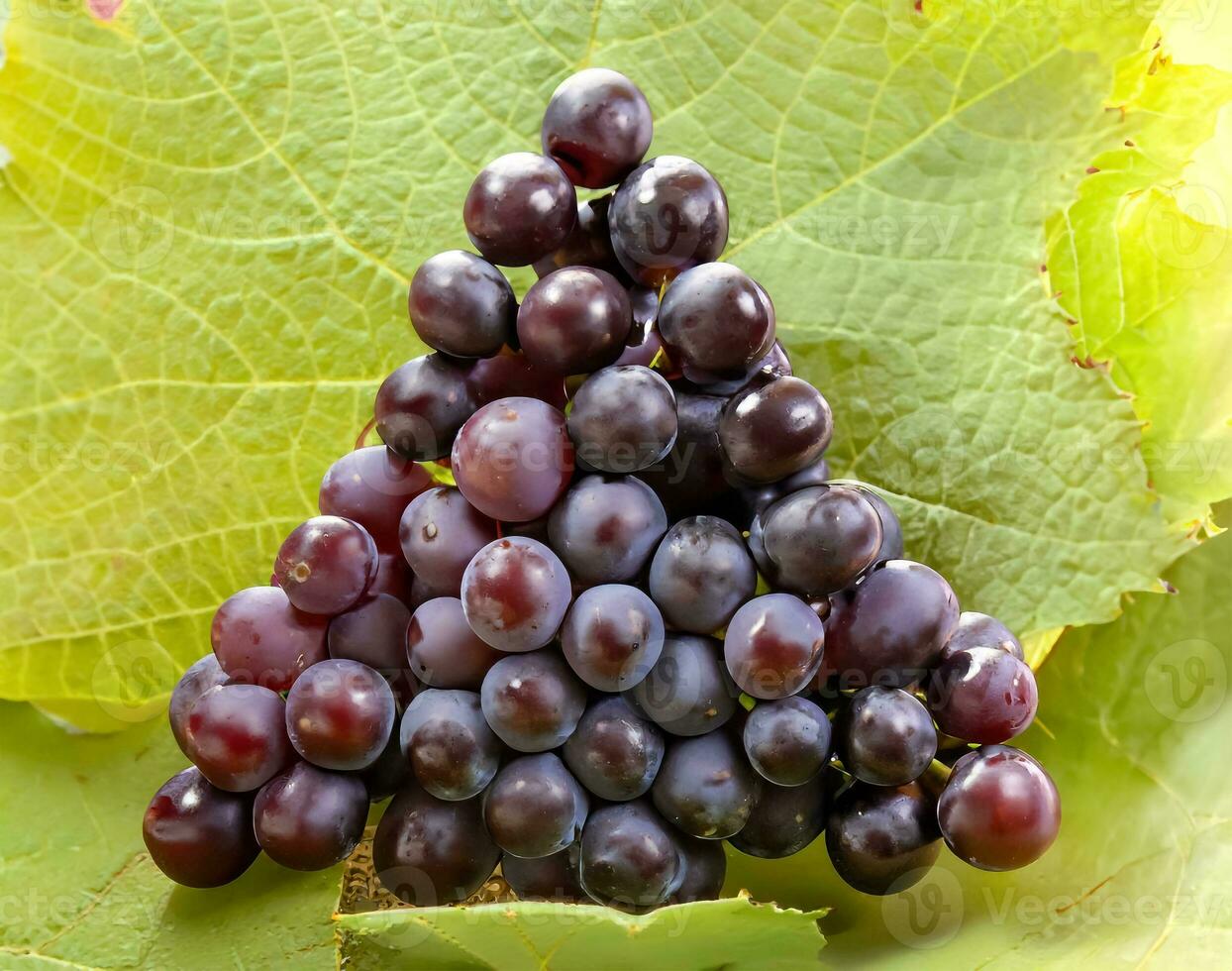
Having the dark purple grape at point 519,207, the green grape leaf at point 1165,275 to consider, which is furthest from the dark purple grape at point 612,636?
the green grape leaf at point 1165,275

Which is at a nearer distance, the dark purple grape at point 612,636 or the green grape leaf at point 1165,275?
the dark purple grape at point 612,636

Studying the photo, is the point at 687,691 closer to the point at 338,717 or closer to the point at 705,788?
the point at 705,788

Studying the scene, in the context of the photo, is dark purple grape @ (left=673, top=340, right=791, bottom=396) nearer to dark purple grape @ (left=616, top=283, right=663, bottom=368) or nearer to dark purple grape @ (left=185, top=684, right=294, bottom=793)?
dark purple grape @ (left=616, top=283, right=663, bottom=368)

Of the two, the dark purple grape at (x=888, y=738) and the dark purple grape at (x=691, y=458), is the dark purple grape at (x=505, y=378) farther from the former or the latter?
the dark purple grape at (x=888, y=738)

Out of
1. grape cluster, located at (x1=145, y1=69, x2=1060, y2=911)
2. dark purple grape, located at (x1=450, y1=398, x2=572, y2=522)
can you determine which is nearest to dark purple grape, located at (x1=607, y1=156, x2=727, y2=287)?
grape cluster, located at (x1=145, y1=69, x2=1060, y2=911)

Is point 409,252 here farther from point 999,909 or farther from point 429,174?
point 999,909
